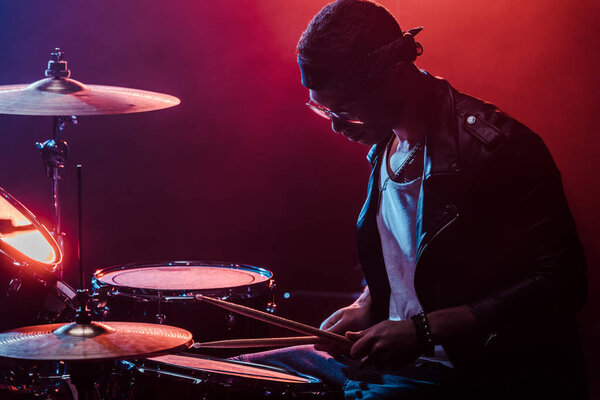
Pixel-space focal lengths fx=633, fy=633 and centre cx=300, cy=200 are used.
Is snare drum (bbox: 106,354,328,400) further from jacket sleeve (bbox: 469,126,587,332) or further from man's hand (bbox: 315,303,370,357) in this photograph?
jacket sleeve (bbox: 469,126,587,332)

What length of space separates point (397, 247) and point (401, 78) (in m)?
0.42

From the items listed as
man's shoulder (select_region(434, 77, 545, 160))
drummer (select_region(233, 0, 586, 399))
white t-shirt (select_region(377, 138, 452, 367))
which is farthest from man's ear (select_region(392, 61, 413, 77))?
white t-shirt (select_region(377, 138, 452, 367))

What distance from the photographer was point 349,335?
1.37m

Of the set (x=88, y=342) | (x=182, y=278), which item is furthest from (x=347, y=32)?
(x=182, y=278)

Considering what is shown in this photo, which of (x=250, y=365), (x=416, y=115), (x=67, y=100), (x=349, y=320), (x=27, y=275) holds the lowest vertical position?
(x=250, y=365)

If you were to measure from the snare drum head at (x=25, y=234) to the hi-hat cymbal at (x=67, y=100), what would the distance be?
0.31 metres

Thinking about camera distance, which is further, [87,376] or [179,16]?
[179,16]

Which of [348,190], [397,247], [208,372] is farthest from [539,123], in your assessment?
[208,372]

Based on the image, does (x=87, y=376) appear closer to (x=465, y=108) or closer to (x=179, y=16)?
(x=465, y=108)

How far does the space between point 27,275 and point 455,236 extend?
Result: 1.17 metres

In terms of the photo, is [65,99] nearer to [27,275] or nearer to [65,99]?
[65,99]

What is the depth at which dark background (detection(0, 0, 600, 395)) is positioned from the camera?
10.9ft

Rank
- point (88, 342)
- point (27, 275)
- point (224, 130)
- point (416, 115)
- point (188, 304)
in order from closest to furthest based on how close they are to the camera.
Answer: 1. point (88, 342)
2. point (416, 115)
3. point (27, 275)
4. point (188, 304)
5. point (224, 130)

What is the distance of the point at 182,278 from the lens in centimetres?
234
